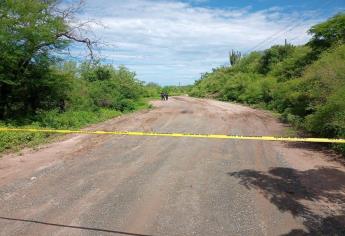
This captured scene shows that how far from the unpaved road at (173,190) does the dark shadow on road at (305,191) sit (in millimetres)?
19

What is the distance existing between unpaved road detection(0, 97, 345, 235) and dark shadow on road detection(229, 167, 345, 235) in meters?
0.02

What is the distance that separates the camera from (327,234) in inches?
234

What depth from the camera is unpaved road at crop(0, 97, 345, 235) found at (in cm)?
631

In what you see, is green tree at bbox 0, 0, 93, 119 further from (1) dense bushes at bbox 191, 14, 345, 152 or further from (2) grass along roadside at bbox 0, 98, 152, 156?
(1) dense bushes at bbox 191, 14, 345, 152

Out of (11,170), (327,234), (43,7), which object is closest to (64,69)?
(43,7)

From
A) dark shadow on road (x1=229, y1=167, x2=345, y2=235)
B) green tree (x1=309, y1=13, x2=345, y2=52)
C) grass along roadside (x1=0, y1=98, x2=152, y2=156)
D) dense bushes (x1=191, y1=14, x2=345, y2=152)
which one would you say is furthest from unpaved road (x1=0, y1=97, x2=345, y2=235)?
green tree (x1=309, y1=13, x2=345, y2=52)

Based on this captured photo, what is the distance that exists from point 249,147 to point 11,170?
280 inches

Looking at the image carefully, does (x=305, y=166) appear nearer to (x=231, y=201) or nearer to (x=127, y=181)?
(x=231, y=201)

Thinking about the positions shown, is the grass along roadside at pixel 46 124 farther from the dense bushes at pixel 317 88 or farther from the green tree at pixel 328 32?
the green tree at pixel 328 32

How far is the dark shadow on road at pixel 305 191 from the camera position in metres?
6.30

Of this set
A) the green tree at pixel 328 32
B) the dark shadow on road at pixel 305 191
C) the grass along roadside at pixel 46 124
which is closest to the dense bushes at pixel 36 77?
the grass along roadside at pixel 46 124

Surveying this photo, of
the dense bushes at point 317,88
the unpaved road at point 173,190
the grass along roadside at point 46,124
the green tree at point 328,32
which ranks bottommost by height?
the unpaved road at point 173,190

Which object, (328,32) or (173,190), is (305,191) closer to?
(173,190)

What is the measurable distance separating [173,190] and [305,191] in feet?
8.78
